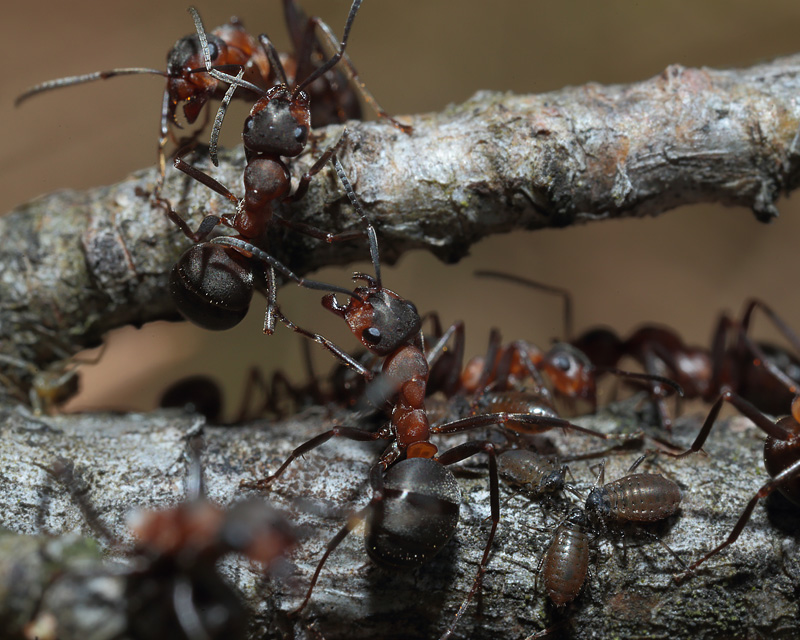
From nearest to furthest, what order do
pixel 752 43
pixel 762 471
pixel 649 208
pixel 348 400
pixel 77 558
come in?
pixel 77 558
pixel 762 471
pixel 649 208
pixel 348 400
pixel 752 43

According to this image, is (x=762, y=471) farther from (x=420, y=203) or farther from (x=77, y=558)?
(x=77, y=558)

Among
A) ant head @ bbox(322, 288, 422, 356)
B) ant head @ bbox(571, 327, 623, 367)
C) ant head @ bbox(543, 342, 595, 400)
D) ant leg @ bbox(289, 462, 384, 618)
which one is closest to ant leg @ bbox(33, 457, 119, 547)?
ant leg @ bbox(289, 462, 384, 618)

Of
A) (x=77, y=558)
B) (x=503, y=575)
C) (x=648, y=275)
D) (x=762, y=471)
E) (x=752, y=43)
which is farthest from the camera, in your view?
(x=648, y=275)

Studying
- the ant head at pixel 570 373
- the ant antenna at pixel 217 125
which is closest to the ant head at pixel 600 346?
the ant head at pixel 570 373

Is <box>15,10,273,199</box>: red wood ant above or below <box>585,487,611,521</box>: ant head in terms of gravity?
above

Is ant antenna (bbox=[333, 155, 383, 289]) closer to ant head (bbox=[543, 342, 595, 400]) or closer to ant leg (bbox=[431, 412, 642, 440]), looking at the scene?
ant leg (bbox=[431, 412, 642, 440])

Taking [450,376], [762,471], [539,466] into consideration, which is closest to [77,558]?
[539,466]
